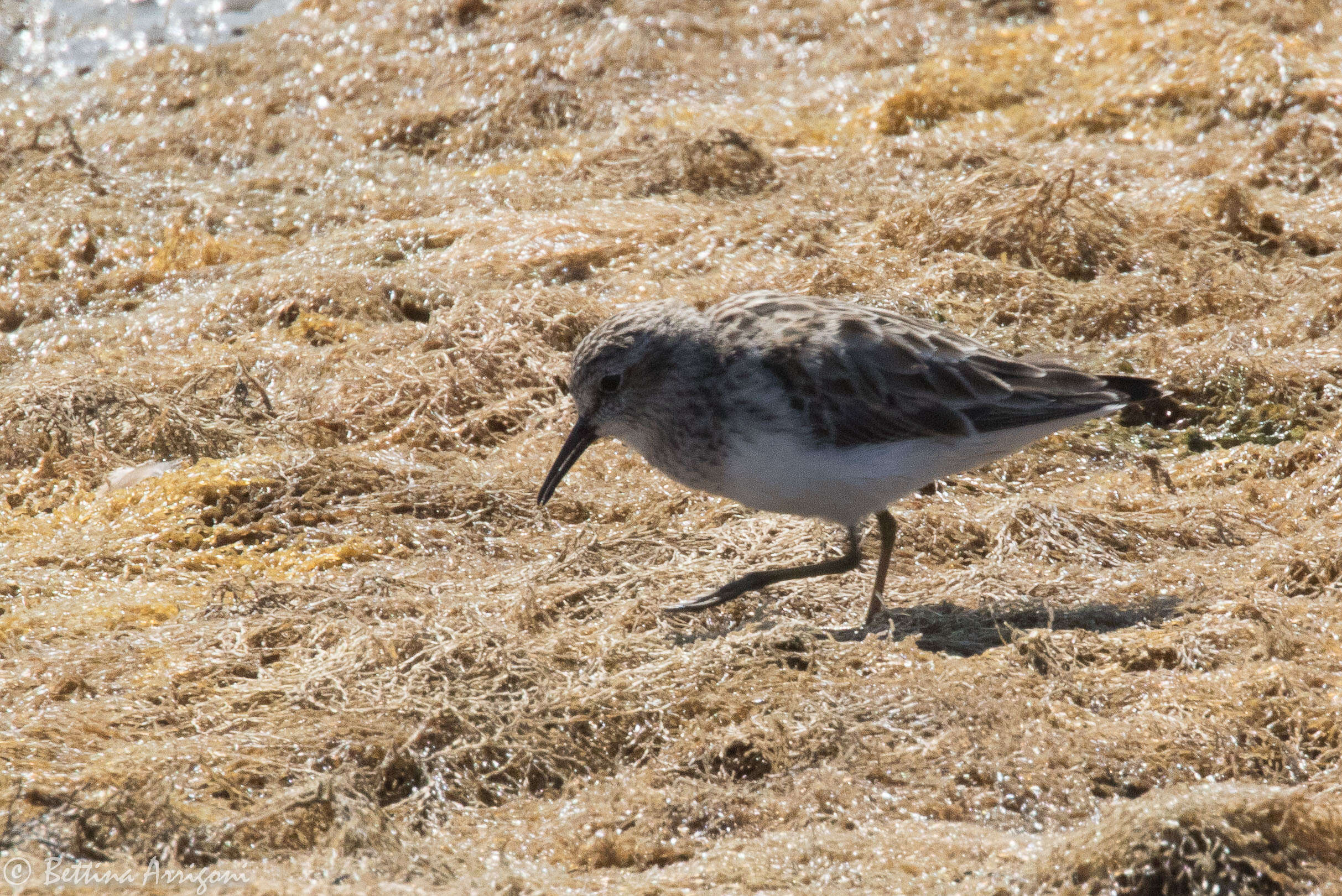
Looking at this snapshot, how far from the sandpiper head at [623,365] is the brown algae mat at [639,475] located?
60cm

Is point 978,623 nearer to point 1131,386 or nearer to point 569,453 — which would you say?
point 1131,386

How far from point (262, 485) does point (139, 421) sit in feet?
3.06

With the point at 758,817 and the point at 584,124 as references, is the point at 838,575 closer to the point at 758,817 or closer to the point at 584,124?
the point at 758,817

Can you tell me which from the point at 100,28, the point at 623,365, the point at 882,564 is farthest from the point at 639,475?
the point at 100,28

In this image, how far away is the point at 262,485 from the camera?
6.14m

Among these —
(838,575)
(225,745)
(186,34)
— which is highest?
(186,34)

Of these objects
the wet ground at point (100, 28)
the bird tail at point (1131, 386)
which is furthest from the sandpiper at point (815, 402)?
the wet ground at point (100, 28)

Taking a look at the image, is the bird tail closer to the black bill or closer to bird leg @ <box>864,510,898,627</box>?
bird leg @ <box>864,510,898,627</box>

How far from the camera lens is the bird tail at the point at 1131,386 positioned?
5.43 metres

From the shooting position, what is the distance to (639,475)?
6605mm

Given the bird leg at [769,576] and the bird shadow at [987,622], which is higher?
the bird leg at [769,576]

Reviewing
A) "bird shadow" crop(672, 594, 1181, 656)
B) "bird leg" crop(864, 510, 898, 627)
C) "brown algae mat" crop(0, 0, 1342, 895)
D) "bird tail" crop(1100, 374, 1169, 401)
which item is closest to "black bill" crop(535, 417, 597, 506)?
"brown algae mat" crop(0, 0, 1342, 895)

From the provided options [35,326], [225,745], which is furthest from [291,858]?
[35,326]

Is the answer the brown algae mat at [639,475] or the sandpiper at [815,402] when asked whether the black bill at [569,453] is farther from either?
the brown algae mat at [639,475]
